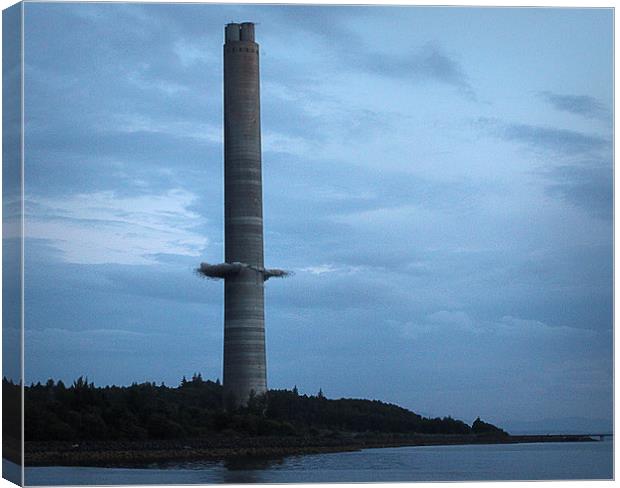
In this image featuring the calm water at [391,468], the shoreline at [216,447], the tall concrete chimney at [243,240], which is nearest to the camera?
the calm water at [391,468]

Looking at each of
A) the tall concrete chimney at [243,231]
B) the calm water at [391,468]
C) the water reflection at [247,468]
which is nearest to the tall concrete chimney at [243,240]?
the tall concrete chimney at [243,231]

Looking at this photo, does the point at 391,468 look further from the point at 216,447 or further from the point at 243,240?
the point at 243,240

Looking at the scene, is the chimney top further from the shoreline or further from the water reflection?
the water reflection

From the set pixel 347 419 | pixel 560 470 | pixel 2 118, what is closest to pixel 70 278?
pixel 2 118

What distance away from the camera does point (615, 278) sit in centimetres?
1692

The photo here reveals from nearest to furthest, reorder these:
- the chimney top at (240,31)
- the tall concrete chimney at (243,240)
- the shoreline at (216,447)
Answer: the shoreline at (216,447) < the chimney top at (240,31) < the tall concrete chimney at (243,240)

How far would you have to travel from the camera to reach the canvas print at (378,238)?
16719 millimetres

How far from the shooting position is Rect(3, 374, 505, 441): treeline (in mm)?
16375

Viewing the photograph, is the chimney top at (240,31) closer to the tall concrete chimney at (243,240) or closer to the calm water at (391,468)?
the tall concrete chimney at (243,240)

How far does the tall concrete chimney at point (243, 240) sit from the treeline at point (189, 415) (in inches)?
10.7

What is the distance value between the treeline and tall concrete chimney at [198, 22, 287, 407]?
10.7 inches

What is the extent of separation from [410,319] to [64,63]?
396 centimetres

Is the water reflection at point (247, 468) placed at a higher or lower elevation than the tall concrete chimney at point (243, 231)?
lower

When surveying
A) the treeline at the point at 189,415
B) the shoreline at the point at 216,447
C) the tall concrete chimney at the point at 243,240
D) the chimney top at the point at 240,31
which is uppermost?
the chimney top at the point at 240,31
